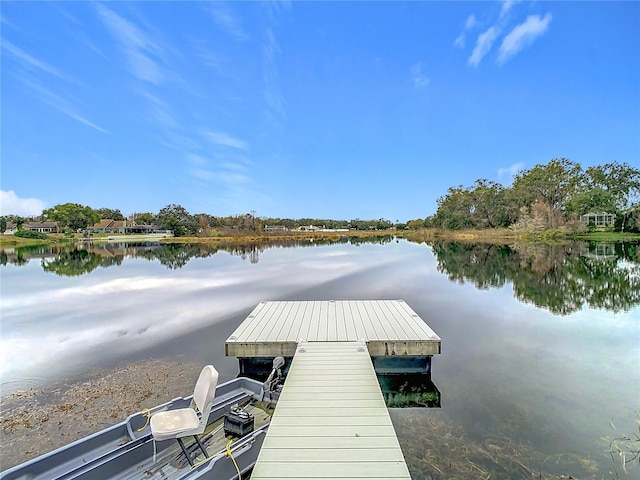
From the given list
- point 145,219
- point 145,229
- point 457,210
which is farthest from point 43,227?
point 457,210

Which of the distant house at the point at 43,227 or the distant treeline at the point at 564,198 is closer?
the distant treeline at the point at 564,198

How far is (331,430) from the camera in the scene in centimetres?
214

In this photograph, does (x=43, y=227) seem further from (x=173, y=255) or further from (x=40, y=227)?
(x=173, y=255)

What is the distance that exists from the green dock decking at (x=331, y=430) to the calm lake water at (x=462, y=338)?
0.73 m

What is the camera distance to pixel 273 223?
5928cm

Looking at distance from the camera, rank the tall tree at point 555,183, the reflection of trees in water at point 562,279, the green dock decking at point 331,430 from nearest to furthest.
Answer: the green dock decking at point 331,430
the reflection of trees in water at point 562,279
the tall tree at point 555,183

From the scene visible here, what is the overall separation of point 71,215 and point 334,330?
5712 centimetres

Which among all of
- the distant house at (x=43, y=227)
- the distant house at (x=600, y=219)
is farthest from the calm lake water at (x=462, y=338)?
the distant house at (x=43, y=227)

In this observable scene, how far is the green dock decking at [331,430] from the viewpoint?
68.8 inches

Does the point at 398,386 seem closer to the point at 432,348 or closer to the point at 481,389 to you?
the point at 432,348

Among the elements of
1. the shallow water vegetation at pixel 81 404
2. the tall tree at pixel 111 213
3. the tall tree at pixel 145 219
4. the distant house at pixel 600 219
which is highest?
the tall tree at pixel 111 213

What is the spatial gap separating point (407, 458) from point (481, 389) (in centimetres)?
172

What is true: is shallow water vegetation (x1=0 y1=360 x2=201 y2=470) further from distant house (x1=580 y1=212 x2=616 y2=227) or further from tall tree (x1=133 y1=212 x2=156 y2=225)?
tall tree (x1=133 y1=212 x2=156 y2=225)

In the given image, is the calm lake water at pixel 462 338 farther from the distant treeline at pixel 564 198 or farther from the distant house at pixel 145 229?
the distant house at pixel 145 229
